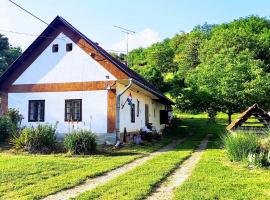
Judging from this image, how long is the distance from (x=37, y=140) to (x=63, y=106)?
443 cm

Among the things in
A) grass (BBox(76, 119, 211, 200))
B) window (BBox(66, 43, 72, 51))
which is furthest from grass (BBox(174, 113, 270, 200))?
window (BBox(66, 43, 72, 51))

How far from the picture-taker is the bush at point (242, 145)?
11219mm

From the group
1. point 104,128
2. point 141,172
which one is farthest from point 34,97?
point 141,172

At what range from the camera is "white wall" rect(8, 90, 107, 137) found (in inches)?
714

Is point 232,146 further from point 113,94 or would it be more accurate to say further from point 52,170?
point 113,94

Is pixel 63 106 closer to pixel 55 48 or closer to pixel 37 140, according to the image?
pixel 55 48

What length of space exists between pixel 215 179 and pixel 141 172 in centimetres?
207

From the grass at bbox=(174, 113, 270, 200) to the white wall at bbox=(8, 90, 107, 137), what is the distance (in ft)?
25.3

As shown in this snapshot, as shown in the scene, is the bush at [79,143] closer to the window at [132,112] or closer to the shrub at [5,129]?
the shrub at [5,129]

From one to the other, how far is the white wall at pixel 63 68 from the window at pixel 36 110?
3.65ft

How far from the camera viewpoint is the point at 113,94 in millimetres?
17891

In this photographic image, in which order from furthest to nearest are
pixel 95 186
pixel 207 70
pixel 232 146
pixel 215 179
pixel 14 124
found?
pixel 207 70 < pixel 14 124 < pixel 232 146 < pixel 215 179 < pixel 95 186

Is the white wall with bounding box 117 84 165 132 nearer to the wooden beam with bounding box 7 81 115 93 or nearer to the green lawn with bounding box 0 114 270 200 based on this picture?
the wooden beam with bounding box 7 81 115 93

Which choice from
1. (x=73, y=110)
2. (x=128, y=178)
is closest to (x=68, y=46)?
(x=73, y=110)
